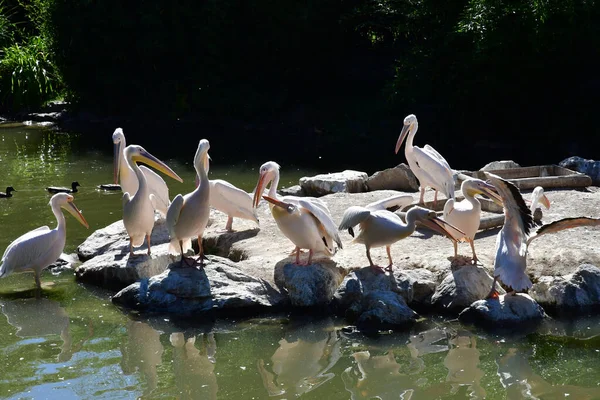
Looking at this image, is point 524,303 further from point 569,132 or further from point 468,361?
point 569,132

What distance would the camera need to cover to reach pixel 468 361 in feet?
19.1

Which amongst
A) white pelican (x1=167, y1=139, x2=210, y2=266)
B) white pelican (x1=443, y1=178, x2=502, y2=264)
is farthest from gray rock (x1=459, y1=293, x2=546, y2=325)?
white pelican (x1=167, y1=139, x2=210, y2=266)

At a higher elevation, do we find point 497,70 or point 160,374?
point 497,70

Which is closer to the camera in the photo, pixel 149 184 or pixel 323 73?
pixel 149 184

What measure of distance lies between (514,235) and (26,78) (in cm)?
1553

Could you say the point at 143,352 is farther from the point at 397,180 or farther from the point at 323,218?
the point at 397,180

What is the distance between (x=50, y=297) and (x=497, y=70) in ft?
29.6

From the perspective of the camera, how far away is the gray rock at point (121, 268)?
7523mm

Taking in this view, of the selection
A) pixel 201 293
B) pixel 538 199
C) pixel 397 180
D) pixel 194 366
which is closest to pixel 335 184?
pixel 397 180

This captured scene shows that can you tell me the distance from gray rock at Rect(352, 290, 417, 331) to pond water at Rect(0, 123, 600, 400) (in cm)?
10

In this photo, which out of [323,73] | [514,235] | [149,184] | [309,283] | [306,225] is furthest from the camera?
[323,73]

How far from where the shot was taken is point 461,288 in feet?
21.7

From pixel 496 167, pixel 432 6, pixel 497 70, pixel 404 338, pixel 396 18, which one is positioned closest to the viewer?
pixel 404 338

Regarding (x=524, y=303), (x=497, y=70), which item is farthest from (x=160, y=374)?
(x=497, y=70)
